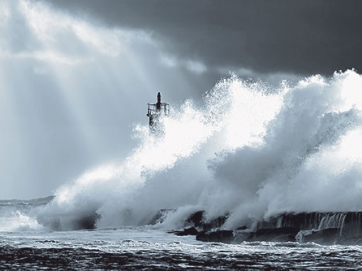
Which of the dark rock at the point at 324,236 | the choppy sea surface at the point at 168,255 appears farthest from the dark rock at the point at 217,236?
the dark rock at the point at 324,236

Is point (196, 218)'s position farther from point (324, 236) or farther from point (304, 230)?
point (324, 236)

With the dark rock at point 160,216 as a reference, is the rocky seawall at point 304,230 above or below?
below

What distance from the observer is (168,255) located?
16797 millimetres

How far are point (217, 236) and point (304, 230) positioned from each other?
8.79 feet

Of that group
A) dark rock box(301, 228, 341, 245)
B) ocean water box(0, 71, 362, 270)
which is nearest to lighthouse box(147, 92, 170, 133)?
ocean water box(0, 71, 362, 270)

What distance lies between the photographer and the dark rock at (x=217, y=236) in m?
21.3

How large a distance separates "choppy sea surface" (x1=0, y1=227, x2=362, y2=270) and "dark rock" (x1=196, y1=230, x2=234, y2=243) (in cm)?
39

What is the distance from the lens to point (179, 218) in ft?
93.0

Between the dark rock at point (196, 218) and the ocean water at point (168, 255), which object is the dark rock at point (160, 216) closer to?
the dark rock at point (196, 218)

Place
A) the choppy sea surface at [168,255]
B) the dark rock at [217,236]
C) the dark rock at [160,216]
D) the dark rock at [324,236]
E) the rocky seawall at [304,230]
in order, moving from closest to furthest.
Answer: the choppy sea surface at [168,255]
the dark rock at [324,236]
the rocky seawall at [304,230]
the dark rock at [217,236]
the dark rock at [160,216]

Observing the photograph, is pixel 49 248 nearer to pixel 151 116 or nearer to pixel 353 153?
pixel 353 153

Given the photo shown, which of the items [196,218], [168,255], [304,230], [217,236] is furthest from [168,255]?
[196,218]

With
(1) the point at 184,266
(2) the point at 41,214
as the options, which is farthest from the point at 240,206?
(2) the point at 41,214

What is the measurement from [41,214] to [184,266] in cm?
2390
